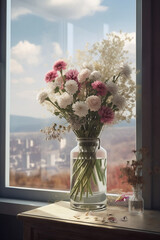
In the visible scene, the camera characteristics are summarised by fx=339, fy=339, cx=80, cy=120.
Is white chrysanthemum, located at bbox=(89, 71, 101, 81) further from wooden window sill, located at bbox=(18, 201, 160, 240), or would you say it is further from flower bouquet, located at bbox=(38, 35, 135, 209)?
wooden window sill, located at bbox=(18, 201, 160, 240)

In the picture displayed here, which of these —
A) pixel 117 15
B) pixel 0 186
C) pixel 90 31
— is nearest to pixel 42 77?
pixel 90 31

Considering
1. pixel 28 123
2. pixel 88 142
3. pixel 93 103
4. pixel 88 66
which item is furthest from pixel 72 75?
pixel 28 123

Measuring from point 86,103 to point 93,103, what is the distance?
0.05 metres

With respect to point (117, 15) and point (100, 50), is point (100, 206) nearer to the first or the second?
point (100, 50)

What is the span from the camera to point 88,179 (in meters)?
1.80

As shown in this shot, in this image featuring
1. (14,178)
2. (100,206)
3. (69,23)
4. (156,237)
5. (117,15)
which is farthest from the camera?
(14,178)

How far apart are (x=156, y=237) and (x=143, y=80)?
0.85 metres

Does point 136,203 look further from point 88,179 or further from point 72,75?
point 72,75

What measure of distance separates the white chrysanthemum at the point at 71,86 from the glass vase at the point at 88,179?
27 cm

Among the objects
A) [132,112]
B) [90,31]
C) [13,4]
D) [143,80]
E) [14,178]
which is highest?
[13,4]

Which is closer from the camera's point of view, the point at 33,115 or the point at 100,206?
the point at 100,206

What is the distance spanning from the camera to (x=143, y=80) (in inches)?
73.9

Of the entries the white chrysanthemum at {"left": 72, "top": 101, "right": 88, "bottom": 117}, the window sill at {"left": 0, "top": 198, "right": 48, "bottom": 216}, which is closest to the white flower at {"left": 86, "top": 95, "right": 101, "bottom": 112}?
the white chrysanthemum at {"left": 72, "top": 101, "right": 88, "bottom": 117}

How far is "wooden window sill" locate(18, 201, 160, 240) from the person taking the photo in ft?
4.82
